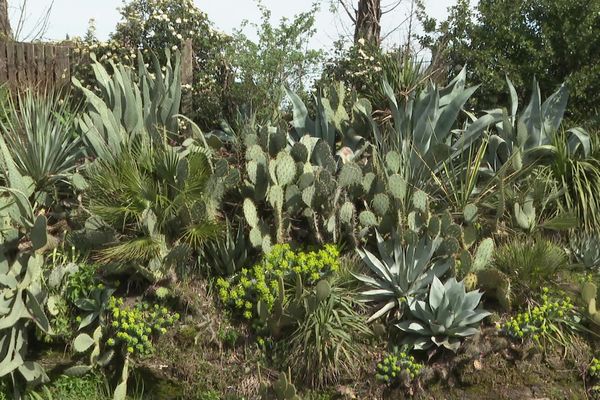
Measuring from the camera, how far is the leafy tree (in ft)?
33.2

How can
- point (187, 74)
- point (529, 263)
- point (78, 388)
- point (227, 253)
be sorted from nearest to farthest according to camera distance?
point (78, 388)
point (529, 263)
point (227, 253)
point (187, 74)

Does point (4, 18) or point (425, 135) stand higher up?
point (4, 18)

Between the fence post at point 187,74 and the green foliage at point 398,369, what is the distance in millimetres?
4775

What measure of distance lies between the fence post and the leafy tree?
2984 mm

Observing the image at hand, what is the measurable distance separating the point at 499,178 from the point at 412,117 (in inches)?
49.2

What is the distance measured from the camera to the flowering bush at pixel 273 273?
7484 mm

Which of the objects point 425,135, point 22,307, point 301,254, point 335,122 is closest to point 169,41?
point 335,122

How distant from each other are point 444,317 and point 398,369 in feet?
1.87

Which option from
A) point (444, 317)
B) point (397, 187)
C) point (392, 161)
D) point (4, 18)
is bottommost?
point (444, 317)

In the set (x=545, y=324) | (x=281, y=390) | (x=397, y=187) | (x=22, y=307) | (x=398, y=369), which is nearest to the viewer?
(x=281, y=390)

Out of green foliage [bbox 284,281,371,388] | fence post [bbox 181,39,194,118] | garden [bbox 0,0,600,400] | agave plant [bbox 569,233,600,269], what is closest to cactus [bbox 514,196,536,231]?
garden [bbox 0,0,600,400]

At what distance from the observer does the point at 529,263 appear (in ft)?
25.2

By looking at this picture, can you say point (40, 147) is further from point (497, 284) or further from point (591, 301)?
point (591, 301)

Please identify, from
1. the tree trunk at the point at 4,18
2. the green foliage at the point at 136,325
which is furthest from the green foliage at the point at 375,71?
the tree trunk at the point at 4,18
